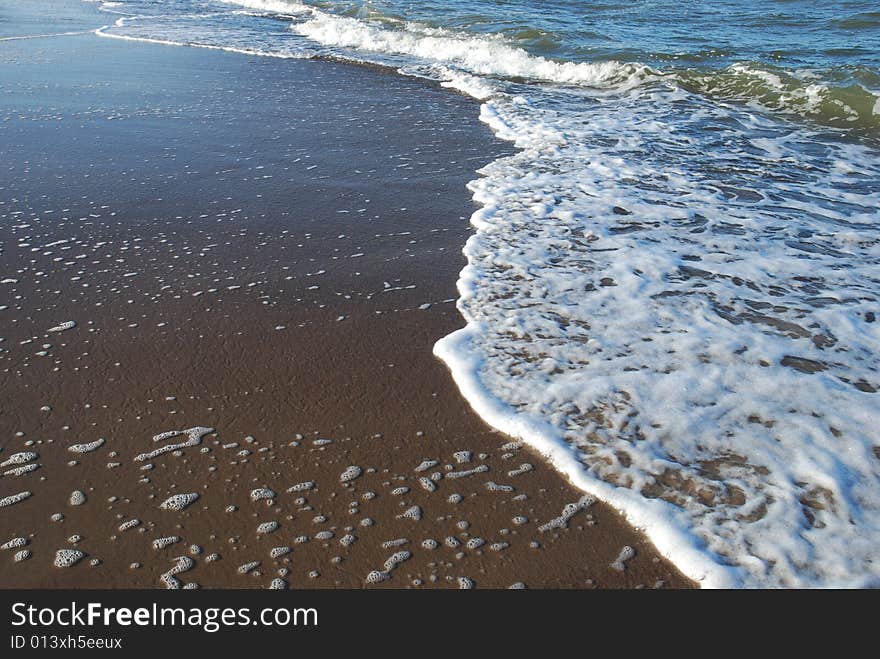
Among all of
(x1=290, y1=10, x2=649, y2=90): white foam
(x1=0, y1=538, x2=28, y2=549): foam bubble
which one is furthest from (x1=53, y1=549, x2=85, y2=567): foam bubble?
(x1=290, y1=10, x2=649, y2=90): white foam

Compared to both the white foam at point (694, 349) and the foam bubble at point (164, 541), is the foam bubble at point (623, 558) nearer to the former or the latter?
the white foam at point (694, 349)

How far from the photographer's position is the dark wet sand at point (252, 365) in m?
2.56

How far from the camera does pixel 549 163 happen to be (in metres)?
6.75

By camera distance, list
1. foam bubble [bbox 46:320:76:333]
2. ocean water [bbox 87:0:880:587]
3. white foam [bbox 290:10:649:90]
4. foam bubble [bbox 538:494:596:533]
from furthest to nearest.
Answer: white foam [bbox 290:10:649:90] → foam bubble [bbox 46:320:76:333] → ocean water [bbox 87:0:880:587] → foam bubble [bbox 538:494:596:533]

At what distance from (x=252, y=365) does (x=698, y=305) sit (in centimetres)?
248

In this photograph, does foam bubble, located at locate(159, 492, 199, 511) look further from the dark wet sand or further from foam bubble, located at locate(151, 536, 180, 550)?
foam bubble, located at locate(151, 536, 180, 550)

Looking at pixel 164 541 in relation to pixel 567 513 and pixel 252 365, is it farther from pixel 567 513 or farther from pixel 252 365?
pixel 567 513

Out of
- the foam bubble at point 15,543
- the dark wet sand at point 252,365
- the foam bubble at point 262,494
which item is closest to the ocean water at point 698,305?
the dark wet sand at point 252,365

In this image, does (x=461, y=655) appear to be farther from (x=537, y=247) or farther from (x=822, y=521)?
(x=537, y=247)

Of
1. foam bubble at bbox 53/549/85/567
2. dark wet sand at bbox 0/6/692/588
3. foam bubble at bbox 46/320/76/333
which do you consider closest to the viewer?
foam bubble at bbox 53/549/85/567

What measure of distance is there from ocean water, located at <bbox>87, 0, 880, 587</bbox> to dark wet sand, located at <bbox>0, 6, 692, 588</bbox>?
244mm

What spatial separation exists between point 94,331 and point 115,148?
3428 millimetres

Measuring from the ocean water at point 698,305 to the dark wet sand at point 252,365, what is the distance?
0.24m

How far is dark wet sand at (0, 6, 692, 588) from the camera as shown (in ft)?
8.39
